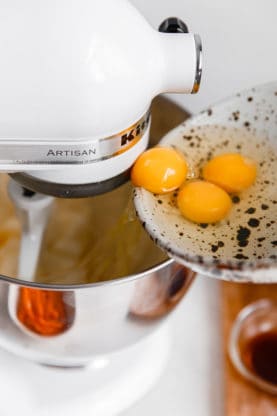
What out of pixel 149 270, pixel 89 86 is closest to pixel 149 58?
pixel 89 86

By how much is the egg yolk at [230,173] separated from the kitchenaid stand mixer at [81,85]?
3.0 inches

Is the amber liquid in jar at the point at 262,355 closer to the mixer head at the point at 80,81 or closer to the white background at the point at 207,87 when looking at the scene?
the white background at the point at 207,87

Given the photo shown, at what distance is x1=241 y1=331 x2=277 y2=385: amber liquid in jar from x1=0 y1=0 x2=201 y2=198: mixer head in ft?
1.21

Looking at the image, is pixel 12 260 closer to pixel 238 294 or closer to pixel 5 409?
pixel 5 409

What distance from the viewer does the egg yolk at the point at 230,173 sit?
2.13 ft

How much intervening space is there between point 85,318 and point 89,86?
0.84 ft

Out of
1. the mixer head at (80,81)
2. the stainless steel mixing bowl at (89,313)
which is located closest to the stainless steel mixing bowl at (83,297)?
the stainless steel mixing bowl at (89,313)

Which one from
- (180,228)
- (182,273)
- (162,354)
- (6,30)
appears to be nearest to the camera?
(6,30)

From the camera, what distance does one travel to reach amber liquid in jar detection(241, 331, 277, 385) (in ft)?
2.79

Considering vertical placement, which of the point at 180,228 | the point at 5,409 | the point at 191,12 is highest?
the point at 191,12

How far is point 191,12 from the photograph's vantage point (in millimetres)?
795

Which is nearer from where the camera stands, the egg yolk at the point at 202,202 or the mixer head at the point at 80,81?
the mixer head at the point at 80,81

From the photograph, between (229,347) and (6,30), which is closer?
(6,30)

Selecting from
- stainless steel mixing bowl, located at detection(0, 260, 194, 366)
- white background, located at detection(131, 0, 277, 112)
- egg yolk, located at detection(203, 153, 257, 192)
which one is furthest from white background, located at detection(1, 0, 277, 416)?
egg yolk, located at detection(203, 153, 257, 192)
